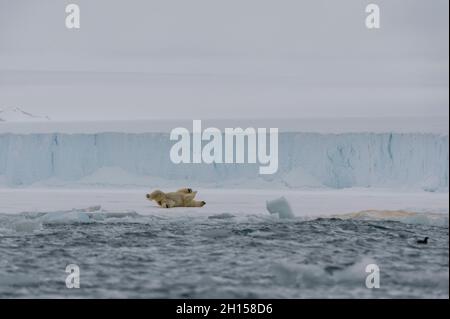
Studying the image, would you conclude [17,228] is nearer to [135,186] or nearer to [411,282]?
[135,186]

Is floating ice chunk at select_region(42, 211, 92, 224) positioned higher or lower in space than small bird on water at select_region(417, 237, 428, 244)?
higher

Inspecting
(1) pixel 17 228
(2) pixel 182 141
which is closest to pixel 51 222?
(1) pixel 17 228

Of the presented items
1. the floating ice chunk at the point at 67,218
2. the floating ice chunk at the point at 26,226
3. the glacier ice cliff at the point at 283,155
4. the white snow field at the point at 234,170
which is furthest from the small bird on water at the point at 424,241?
the floating ice chunk at the point at 26,226

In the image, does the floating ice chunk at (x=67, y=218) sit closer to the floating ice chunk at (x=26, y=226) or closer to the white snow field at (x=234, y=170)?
the floating ice chunk at (x=26, y=226)

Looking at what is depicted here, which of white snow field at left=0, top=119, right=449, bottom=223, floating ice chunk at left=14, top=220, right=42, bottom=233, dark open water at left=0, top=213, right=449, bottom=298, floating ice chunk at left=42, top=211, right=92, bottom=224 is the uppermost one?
white snow field at left=0, top=119, right=449, bottom=223

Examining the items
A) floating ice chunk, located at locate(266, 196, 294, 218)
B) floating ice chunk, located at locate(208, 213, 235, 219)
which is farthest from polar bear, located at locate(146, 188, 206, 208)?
floating ice chunk, located at locate(266, 196, 294, 218)

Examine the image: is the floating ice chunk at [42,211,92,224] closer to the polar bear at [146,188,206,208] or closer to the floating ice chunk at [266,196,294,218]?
the polar bear at [146,188,206,208]
